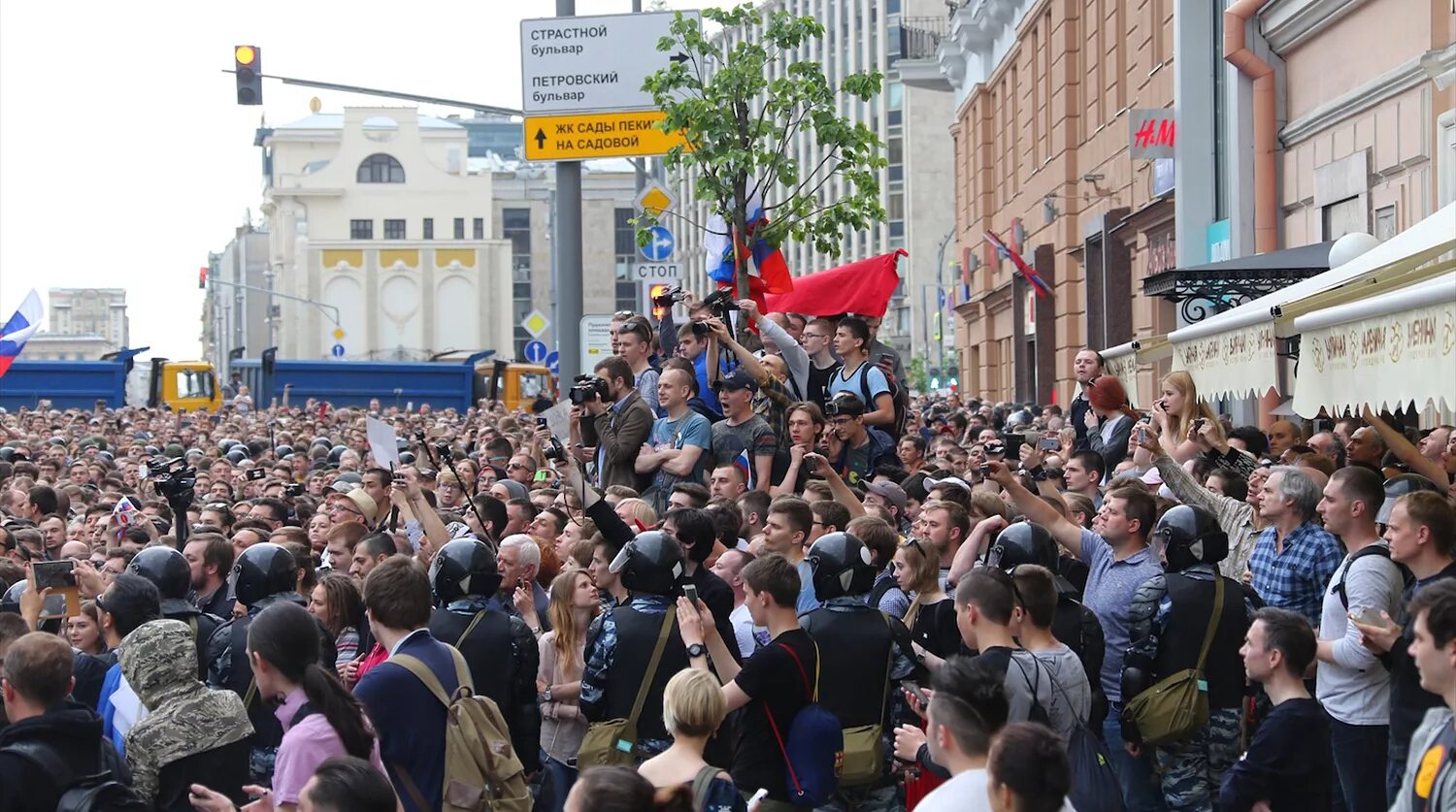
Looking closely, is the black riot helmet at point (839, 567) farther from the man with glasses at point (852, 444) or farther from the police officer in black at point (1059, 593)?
the man with glasses at point (852, 444)

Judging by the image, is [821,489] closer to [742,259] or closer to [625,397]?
[625,397]

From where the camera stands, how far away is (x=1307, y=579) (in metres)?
7.98

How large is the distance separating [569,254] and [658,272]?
129 centimetres

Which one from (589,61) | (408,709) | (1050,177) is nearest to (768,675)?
(408,709)

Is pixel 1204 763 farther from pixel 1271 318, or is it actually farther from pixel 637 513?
pixel 637 513

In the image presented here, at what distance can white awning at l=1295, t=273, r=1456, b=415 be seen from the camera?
263 inches

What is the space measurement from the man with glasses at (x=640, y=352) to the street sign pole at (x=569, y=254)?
10.8 meters

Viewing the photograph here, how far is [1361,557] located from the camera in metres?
7.34

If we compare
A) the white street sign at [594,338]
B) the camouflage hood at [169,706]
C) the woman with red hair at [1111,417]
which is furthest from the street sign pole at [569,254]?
the camouflage hood at [169,706]

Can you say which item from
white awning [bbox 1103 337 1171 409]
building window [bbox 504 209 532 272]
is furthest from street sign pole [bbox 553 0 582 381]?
building window [bbox 504 209 532 272]

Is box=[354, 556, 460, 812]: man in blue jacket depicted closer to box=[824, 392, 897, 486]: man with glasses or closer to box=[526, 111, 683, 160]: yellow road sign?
box=[824, 392, 897, 486]: man with glasses

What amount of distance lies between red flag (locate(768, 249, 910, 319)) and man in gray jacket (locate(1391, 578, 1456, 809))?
9.60 m

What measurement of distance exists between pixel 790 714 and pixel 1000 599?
85cm

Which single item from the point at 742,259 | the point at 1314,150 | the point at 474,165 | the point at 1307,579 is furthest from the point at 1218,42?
the point at 474,165
